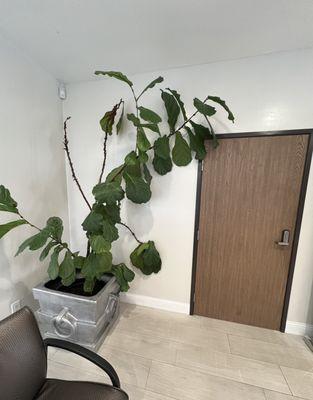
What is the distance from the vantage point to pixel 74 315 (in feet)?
A: 5.05

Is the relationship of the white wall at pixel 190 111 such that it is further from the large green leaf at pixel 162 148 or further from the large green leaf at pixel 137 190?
the large green leaf at pixel 137 190

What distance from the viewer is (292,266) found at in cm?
170

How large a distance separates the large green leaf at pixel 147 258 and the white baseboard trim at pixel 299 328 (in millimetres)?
1356

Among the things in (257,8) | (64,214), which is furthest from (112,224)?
(257,8)

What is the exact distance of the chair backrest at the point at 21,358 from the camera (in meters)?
0.83

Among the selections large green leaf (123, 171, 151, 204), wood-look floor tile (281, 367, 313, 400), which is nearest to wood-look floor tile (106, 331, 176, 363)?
wood-look floor tile (281, 367, 313, 400)

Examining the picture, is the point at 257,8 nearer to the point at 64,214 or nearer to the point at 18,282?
the point at 64,214

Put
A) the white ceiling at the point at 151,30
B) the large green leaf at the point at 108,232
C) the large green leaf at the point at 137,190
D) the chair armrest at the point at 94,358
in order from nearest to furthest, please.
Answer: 1. the chair armrest at the point at 94,358
2. the white ceiling at the point at 151,30
3. the large green leaf at the point at 108,232
4. the large green leaf at the point at 137,190

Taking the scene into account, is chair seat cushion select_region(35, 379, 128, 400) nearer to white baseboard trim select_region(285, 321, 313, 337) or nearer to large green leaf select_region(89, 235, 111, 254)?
large green leaf select_region(89, 235, 111, 254)

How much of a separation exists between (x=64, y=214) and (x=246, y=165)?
202cm

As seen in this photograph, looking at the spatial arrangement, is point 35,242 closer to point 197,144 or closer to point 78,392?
point 78,392

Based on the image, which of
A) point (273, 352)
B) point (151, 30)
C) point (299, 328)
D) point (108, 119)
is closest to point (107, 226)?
point (108, 119)

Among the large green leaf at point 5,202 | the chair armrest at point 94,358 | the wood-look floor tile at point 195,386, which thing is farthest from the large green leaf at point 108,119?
the wood-look floor tile at point 195,386

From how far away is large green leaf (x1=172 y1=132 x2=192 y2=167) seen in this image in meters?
1.62
